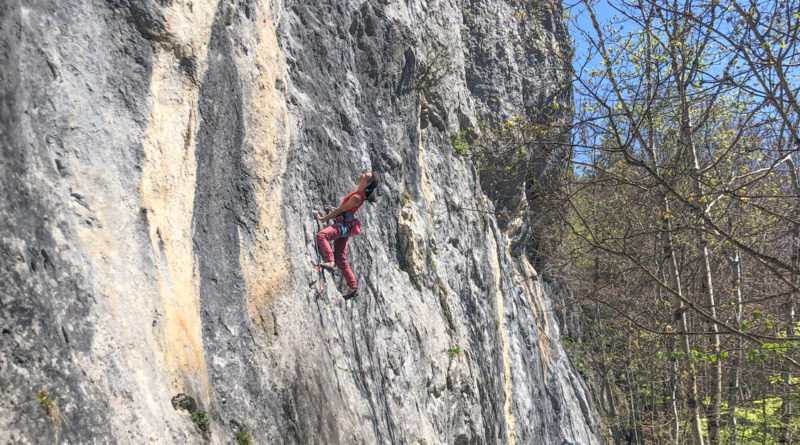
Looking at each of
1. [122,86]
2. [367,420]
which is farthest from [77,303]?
[367,420]

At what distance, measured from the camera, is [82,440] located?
341 cm

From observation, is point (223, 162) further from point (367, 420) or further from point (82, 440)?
point (367, 420)

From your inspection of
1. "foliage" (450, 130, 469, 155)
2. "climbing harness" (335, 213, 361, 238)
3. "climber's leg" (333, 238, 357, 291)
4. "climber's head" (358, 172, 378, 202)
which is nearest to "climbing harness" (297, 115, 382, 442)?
"climbing harness" (335, 213, 361, 238)

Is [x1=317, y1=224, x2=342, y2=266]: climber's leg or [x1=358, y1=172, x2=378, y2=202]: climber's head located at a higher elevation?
[x1=358, y1=172, x2=378, y2=202]: climber's head

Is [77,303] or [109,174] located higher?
[109,174]

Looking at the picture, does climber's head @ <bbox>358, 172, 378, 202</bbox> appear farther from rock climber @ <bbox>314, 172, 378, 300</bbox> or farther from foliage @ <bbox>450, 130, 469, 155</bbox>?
foliage @ <bbox>450, 130, 469, 155</bbox>

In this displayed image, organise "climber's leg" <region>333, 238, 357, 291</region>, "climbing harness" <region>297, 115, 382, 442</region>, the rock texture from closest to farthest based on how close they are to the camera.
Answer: the rock texture
"climbing harness" <region>297, 115, 382, 442</region>
"climber's leg" <region>333, 238, 357, 291</region>

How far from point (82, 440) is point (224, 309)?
2.05 meters

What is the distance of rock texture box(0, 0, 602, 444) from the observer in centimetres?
362

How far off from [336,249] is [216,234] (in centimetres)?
242

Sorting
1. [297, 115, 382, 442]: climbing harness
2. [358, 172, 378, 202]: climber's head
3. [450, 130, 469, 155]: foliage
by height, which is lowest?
[297, 115, 382, 442]: climbing harness

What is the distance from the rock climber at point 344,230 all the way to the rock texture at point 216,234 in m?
0.23

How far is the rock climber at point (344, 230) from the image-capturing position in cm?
749

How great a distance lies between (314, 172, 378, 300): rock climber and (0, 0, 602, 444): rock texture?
0.75 feet
